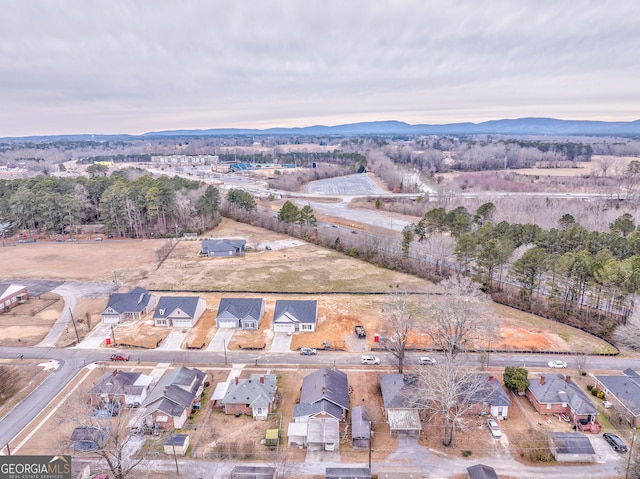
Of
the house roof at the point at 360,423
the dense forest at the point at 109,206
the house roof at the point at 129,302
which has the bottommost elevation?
the house roof at the point at 360,423

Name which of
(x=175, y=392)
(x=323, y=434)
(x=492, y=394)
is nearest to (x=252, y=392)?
(x=175, y=392)

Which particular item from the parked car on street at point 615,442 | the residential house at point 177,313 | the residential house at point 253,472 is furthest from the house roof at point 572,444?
the residential house at point 177,313

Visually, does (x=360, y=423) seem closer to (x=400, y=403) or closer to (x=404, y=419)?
(x=404, y=419)

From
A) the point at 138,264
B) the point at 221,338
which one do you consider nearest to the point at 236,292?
the point at 221,338

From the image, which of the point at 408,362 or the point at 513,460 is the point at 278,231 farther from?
the point at 513,460

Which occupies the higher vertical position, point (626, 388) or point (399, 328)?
point (399, 328)

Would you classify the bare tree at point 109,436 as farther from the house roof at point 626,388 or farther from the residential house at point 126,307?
the house roof at point 626,388
